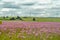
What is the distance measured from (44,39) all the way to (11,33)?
1228 millimetres

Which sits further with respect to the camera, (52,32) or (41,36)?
(52,32)

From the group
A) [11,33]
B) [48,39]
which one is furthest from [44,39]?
[11,33]

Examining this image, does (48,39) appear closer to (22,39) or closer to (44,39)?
(44,39)

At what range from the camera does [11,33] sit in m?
8.09

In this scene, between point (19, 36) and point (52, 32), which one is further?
point (52, 32)

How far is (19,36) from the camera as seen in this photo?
773 cm

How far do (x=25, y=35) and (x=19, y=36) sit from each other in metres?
0.37

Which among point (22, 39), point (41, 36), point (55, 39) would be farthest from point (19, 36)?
point (55, 39)

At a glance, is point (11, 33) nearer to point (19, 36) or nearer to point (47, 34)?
point (19, 36)

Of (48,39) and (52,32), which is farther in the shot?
(52,32)

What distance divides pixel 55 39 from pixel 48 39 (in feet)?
1.94

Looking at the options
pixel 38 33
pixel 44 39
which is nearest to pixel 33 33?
pixel 38 33

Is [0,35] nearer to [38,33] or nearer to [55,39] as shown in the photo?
[38,33]

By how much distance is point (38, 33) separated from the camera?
26.7 feet
